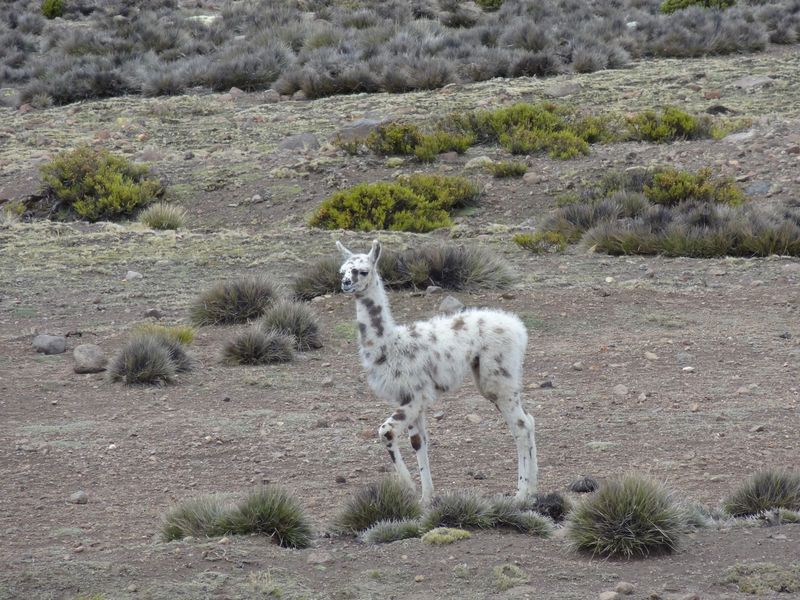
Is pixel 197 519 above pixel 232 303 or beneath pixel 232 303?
beneath

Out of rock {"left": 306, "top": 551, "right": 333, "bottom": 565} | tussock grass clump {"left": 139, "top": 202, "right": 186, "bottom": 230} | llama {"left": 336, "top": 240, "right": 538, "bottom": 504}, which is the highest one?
tussock grass clump {"left": 139, "top": 202, "right": 186, "bottom": 230}

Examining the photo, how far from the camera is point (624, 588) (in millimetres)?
6328

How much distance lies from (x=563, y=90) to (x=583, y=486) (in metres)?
18.4

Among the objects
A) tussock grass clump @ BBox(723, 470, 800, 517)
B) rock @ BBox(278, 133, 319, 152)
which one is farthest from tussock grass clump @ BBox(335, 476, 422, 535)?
rock @ BBox(278, 133, 319, 152)

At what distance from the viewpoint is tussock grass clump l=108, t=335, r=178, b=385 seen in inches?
472

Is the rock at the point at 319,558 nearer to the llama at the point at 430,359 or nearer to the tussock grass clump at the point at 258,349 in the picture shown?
the llama at the point at 430,359

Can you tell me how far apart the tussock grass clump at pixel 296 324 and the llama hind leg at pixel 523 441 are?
4.75 meters

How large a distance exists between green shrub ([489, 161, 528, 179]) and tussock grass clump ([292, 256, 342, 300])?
6169mm

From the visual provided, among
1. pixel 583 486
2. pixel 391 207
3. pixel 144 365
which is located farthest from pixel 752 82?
pixel 583 486

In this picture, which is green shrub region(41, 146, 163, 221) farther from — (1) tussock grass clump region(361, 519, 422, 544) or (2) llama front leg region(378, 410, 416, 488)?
(1) tussock grass clump region(361, 519, 422, 544)

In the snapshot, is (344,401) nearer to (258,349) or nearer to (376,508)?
(258,349)

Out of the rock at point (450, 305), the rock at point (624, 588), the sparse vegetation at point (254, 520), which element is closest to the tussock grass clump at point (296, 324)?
the rock at point (450, 305)

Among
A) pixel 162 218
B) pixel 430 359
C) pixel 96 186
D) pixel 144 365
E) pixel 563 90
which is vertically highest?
pixel 563 90

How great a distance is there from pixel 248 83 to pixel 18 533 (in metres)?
23.1
